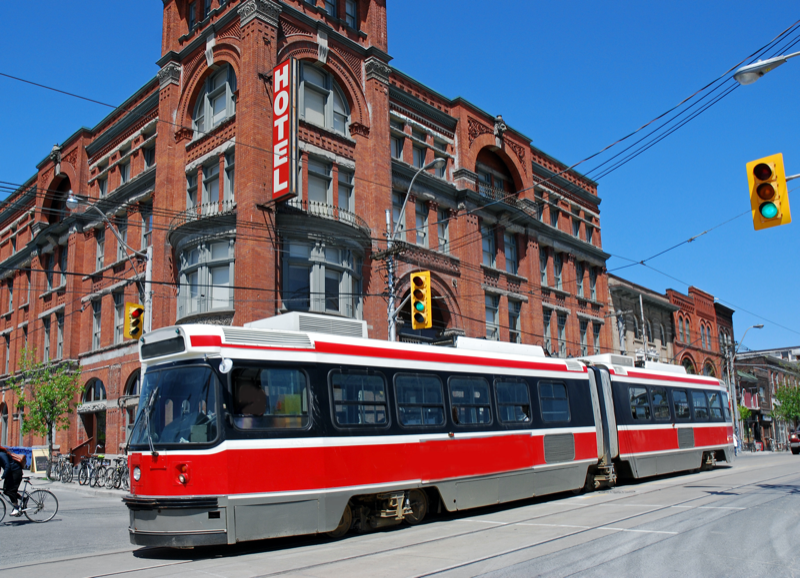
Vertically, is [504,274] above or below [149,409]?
above

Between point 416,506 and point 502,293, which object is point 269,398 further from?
point 502,293

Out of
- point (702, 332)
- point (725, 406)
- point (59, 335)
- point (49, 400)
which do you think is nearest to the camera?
point (725, 406)

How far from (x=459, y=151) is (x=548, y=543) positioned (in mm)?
26001

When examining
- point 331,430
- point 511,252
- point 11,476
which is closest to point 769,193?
point 331,430

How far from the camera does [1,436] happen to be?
40.7 m

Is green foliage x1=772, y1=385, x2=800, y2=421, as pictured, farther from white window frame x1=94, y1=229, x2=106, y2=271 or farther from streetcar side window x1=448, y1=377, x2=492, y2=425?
streetcar side window x1=448, y1=377, x2=492, y2=425

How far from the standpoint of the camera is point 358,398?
1112 centimetres

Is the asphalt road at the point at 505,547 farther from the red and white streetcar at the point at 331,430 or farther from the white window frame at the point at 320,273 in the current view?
the white window frame at the point at 320,273

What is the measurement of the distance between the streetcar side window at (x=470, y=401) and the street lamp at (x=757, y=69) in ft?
23.6

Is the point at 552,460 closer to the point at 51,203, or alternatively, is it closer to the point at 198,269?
the point at 198,269

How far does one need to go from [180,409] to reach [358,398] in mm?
2864

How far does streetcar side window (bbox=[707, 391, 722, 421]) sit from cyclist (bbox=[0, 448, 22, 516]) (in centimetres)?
2015

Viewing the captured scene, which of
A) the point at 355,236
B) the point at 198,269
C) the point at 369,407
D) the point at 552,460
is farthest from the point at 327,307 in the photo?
the point at 369,407

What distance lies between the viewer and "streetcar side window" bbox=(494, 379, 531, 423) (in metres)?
13.9
